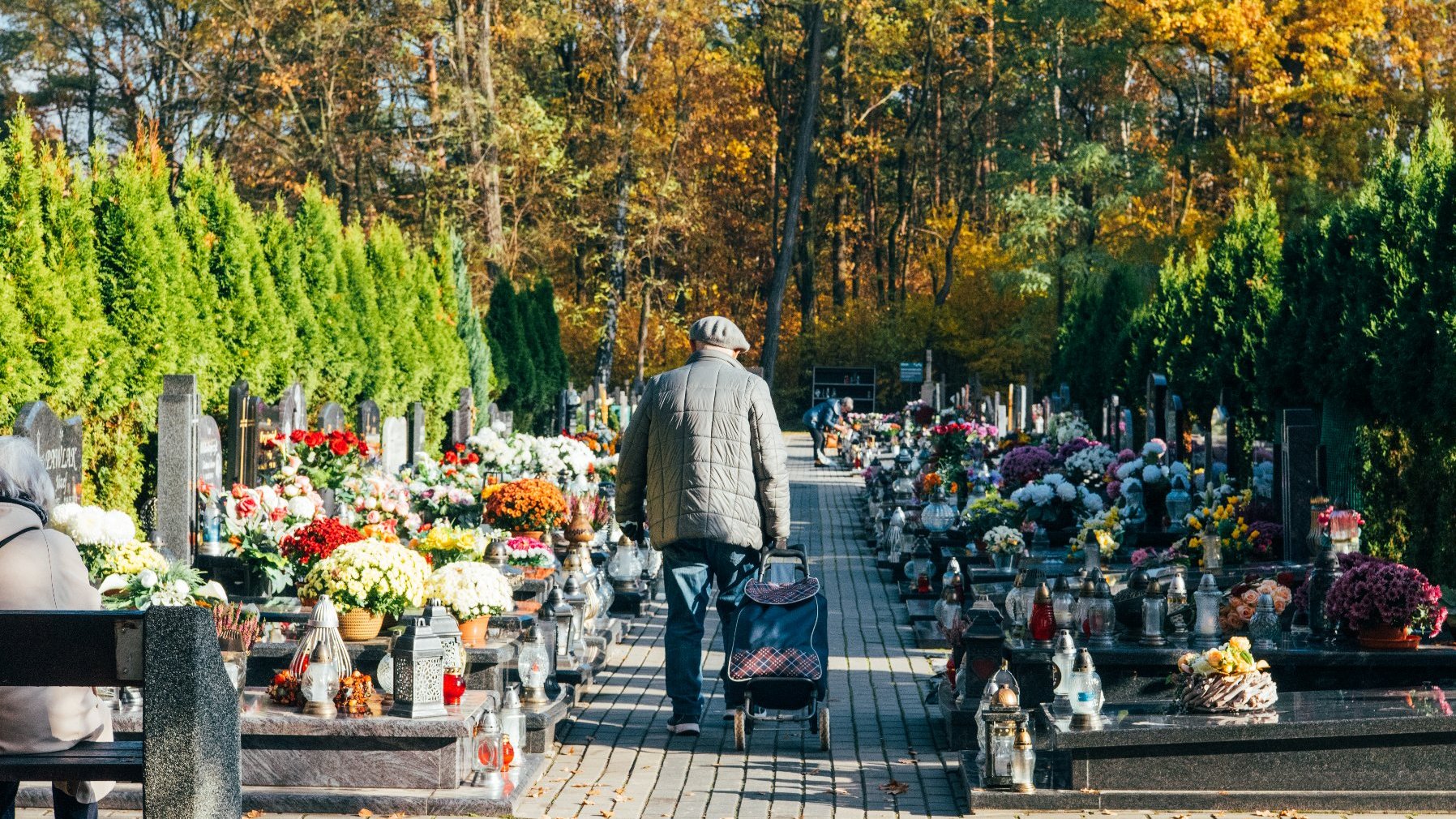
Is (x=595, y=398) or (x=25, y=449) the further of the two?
(x=595, y=398)

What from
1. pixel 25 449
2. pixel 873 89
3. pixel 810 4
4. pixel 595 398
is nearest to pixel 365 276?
pixel 595 398

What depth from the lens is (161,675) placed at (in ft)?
11.9

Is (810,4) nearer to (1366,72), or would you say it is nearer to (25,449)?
(1366,72)

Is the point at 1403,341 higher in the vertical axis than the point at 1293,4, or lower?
lower

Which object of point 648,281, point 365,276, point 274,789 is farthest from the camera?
point 648,281

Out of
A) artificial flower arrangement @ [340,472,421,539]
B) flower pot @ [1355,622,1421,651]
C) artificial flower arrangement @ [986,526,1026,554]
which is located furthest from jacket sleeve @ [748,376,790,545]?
artificial flower arrangement @ [340,472,421,539]

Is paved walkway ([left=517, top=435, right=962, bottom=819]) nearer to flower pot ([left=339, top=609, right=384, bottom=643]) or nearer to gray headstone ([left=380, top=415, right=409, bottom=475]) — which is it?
flower pot ([left=339, top=609, right=384, bottom=643])

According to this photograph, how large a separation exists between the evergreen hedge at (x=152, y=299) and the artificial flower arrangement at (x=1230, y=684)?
8282mm

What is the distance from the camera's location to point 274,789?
6535mm

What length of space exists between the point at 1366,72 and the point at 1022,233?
1187 centimetres

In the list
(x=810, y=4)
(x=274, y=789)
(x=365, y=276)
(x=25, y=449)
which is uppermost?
(x=810, y=4)

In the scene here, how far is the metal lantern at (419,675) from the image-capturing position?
6.61m

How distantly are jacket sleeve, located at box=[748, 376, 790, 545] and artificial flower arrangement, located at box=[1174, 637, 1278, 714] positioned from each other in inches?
80.4

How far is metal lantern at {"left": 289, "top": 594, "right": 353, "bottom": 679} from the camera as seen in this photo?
6.81m
